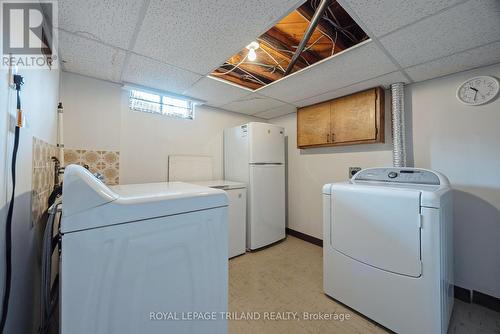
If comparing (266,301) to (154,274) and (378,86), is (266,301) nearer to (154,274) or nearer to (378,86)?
(154,274)

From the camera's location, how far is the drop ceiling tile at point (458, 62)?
1.46 meters

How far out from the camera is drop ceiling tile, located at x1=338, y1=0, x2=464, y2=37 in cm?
104

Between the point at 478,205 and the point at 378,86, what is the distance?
4.66 feet

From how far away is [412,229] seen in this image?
1.27 meters

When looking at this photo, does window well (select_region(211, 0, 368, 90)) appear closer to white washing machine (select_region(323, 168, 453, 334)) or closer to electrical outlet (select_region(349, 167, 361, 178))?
white washing machine (select_region(323, 168, 453, 334))

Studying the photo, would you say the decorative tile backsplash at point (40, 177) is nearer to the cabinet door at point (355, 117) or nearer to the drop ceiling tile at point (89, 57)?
the drop ceiling tile at point (89, 57)

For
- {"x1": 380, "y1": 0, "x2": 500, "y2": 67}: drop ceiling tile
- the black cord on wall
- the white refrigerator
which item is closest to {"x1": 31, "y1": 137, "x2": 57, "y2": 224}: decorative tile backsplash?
the black cord on wall

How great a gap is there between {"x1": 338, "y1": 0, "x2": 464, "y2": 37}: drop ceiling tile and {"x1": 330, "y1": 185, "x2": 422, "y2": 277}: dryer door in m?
1.06

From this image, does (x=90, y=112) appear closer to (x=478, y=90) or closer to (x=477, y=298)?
(x=478, y=90)

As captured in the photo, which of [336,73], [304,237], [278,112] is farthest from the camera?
[278,112]

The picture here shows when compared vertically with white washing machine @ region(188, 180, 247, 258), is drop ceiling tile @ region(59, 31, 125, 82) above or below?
above

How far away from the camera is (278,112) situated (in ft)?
10.6

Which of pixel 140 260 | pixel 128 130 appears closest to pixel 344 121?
pixel 140 260

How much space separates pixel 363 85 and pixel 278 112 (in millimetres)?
1370
